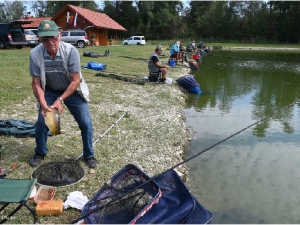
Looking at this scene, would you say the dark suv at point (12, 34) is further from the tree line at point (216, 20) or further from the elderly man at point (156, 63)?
the tree line at point (216, 20)

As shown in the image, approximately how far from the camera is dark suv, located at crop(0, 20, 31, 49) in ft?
64.0

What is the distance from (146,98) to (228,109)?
2.56m

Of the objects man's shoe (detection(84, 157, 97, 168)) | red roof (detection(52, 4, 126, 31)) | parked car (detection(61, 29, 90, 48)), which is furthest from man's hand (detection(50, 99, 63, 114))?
red roof (detection(52, 4, 126, 31))

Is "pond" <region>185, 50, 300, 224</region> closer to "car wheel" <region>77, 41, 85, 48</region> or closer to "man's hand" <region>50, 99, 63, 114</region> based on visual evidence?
"man's hand" <region>50, 99, 63, 114</region>

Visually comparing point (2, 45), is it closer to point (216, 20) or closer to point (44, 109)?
point (44, 109)

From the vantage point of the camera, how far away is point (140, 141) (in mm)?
5141

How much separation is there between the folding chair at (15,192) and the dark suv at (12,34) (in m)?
19.4

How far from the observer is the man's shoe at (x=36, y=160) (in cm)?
388

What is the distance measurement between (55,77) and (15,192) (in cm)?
150

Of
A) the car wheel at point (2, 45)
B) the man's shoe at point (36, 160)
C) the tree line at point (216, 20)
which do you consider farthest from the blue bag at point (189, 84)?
the tree line at point (216, 20)

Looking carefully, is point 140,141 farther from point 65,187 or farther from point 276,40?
point 276,40

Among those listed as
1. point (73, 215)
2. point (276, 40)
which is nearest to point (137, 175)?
point (73, 215)

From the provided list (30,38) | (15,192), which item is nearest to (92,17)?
(30,38)

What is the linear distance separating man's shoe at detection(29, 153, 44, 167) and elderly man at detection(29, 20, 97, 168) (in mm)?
304
